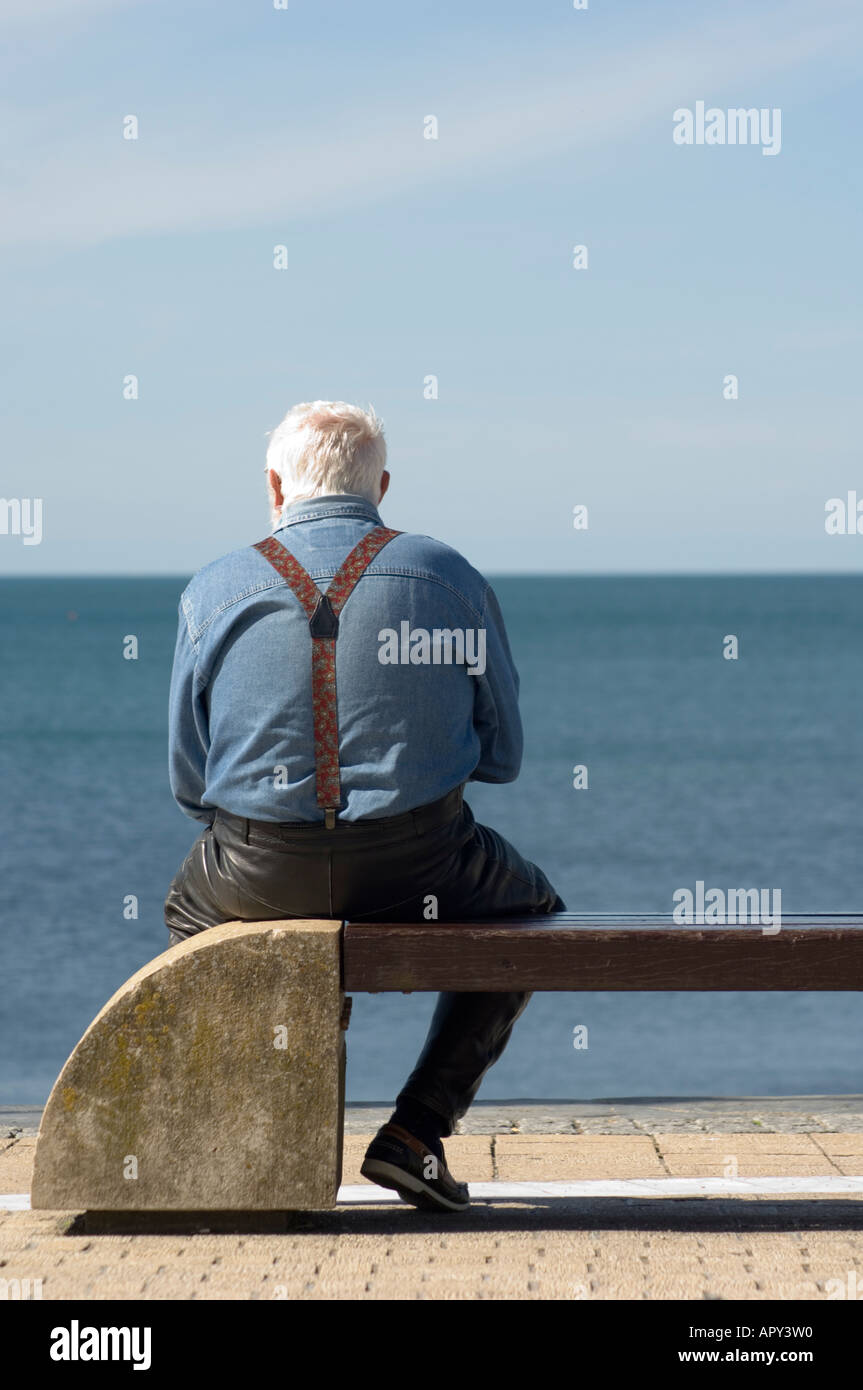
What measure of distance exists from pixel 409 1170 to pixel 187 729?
112 cm

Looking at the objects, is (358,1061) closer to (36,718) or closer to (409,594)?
(409,594)

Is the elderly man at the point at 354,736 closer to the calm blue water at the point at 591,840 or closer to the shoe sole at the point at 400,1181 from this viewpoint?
the shoe sole at the point at 400,1181

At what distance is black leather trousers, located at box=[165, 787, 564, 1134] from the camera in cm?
373

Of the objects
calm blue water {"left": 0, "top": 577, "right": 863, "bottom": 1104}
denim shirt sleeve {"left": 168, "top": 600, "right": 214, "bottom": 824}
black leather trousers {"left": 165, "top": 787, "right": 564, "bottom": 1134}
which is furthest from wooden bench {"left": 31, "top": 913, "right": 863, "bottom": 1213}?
calm blue water {"left": 0, "top": 577, "right": 863, "bottom": 1104}

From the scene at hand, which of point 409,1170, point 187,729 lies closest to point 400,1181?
point 409,1170

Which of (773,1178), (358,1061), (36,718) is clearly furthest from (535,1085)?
(36,718)

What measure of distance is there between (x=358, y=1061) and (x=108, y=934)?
6.33 meters

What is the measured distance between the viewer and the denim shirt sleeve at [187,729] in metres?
3.83

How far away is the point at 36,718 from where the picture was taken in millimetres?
54531

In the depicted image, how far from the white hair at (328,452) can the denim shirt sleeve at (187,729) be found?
1.39ft

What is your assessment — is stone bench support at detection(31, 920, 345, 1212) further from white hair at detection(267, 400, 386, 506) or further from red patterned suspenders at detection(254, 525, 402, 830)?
white hair at detection(267, 400, 386, 506)

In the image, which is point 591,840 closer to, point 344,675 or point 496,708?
point 496,708

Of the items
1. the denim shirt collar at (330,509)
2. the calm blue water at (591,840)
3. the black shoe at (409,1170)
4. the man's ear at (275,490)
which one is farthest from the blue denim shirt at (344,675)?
the calm blue water at (591,840)

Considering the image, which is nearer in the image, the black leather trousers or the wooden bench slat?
the wooden bench slat
